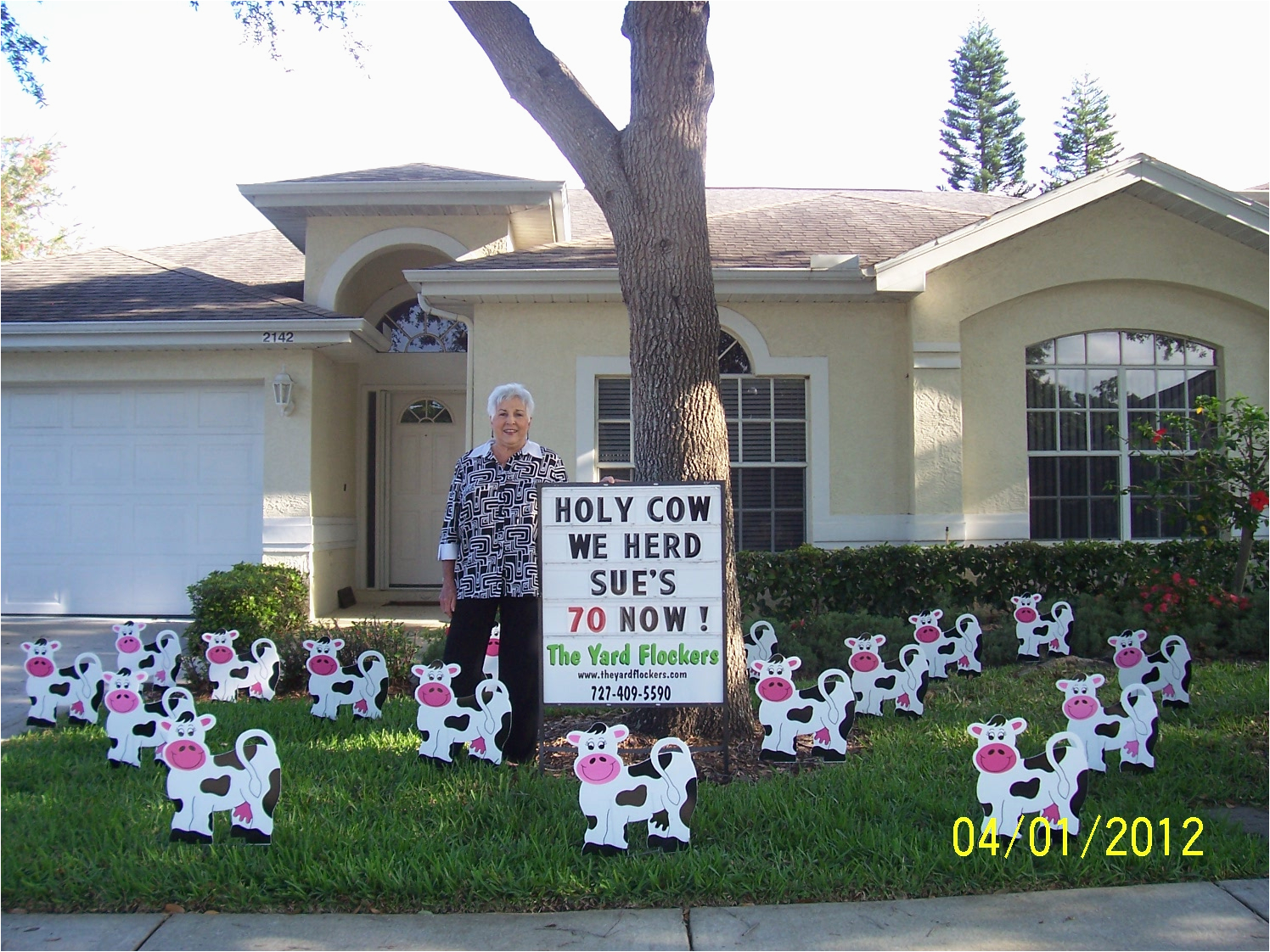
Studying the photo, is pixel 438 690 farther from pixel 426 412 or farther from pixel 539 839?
pixel 426 412

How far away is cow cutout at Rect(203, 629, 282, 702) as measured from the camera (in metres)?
6.19

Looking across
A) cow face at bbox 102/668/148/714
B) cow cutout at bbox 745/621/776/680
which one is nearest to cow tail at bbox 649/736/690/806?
cow cutout at bbox 745/621/776/680

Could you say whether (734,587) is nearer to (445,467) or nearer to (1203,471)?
(1203,471)

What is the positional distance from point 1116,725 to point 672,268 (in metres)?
3.13

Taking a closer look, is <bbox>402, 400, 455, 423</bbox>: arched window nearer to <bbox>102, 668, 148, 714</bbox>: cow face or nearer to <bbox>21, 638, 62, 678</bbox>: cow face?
<bbox>21, 638, 62, 678</bbox>: cow face

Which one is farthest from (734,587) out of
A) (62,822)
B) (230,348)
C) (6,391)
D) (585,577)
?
(6,391)

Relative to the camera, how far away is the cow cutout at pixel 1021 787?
3.68 metres

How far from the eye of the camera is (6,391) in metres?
10.3

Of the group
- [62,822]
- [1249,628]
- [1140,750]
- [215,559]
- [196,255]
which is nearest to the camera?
[62,822]

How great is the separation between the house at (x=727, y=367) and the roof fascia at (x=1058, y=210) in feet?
0.08

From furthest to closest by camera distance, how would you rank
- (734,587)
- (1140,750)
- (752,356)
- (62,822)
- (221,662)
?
(752,356) → (221,662) → (734,587) → (1140,750) → (62,822)

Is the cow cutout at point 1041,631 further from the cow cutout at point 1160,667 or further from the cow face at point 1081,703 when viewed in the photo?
the cow face at point 1081,703

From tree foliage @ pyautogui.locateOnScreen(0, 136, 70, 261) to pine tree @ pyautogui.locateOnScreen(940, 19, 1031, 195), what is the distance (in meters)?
31.5

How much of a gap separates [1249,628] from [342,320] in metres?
8.57
